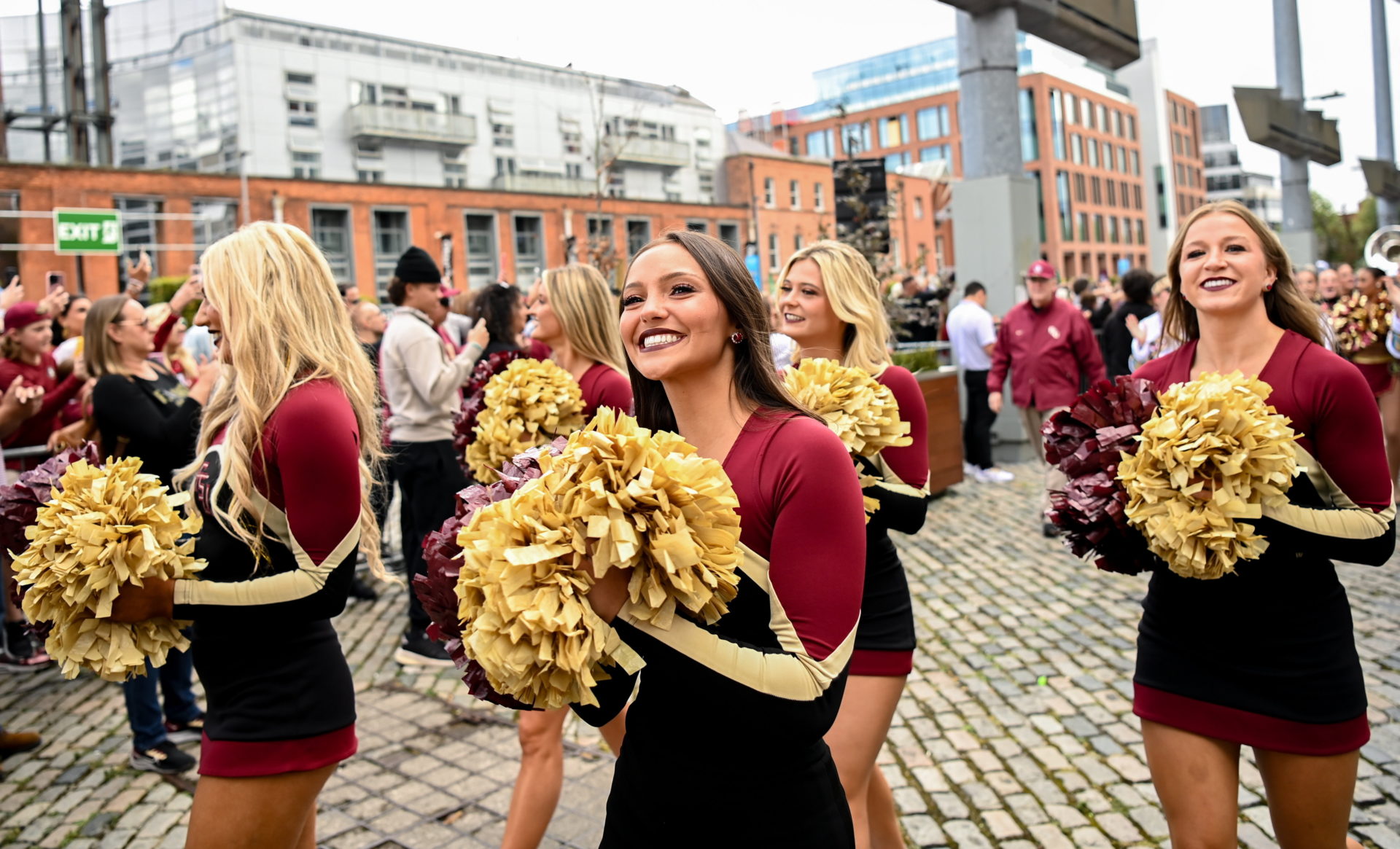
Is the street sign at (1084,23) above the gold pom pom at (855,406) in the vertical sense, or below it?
above

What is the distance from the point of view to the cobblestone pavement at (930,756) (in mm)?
4070

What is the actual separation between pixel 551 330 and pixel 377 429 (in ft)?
5.93

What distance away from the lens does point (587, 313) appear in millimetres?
4668

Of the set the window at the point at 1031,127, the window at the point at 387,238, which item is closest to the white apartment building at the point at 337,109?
the window at the point at 387,238

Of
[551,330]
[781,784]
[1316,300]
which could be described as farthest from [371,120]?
[781,784]

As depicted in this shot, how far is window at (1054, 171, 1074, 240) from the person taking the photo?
9206cm

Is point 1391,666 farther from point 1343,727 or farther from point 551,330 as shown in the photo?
point 551,330

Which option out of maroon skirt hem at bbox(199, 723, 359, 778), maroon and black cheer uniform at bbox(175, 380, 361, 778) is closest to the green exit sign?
maroon and black cheer uniform at bbox(175, 380, 361, 778)

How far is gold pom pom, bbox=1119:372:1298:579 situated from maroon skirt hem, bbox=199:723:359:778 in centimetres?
228

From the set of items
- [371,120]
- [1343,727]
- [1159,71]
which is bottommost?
[1343,727]

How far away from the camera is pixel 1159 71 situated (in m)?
97.2

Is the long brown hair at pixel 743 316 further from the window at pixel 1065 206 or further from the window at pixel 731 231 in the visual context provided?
the window at pixel 1065 206

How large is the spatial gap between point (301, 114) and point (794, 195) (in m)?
33.4

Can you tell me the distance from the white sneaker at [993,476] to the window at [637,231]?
4701cm
